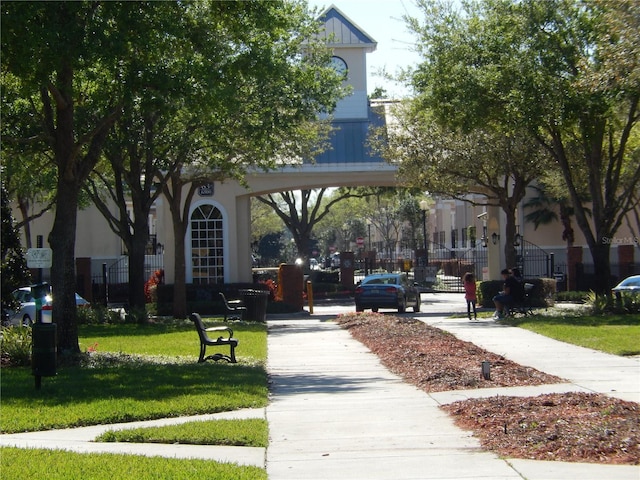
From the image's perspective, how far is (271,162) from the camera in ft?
90.8

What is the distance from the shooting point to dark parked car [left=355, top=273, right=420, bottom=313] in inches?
1283

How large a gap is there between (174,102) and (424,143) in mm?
16941

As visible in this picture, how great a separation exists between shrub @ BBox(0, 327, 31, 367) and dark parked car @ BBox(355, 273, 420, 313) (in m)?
17.7

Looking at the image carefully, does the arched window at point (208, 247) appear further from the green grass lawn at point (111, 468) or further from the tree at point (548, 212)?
the green grass lawn at point (111, 468)

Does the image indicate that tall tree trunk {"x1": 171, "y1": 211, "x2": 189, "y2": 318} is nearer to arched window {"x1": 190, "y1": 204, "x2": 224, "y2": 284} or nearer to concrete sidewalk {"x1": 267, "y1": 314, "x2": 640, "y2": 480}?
arched window {"x1": 190, "y1": 204, "x2": 224, "y2": 284}

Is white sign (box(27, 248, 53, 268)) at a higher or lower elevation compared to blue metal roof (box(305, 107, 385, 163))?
lower

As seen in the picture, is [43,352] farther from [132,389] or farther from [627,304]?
[627,304]

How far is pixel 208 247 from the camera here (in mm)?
38094

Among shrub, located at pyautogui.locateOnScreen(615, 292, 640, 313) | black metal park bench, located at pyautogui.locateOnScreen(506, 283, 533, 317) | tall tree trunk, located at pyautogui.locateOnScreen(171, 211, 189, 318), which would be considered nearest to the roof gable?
tall tree trunk, located at pyautogui.locateOnScreen(171, 211, 189, 318)

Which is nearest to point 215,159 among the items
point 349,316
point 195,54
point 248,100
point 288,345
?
point 248,100

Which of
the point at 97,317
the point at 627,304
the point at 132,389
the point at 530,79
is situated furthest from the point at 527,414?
the point at 97,317

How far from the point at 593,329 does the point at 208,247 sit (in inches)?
779

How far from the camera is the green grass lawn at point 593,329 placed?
1796 cm

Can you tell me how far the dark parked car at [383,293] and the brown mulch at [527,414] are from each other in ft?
51.0
